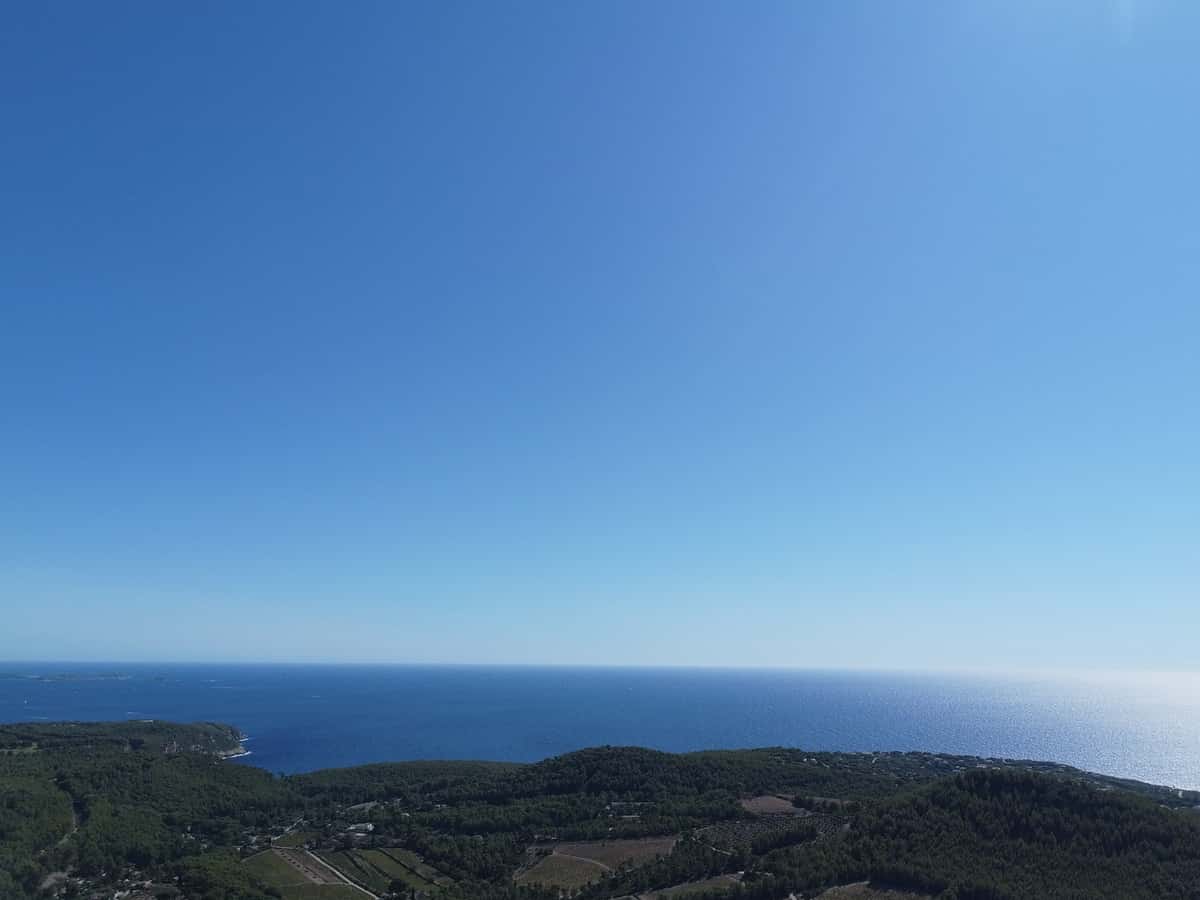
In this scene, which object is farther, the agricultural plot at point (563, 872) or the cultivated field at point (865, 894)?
the agricultural plot at point (563, 872)

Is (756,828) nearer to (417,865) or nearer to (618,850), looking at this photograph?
(618,850)

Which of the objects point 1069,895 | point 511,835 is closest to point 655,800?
point 511,835

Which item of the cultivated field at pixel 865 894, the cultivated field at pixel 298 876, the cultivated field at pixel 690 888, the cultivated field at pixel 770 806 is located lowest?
the cultivated field at pixel 298 876

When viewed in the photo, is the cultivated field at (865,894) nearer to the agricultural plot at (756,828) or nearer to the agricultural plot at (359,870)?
the agricultural plot at (756,828)

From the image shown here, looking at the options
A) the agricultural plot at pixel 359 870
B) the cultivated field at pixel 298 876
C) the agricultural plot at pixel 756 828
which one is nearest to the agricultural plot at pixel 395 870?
the agricultural plot at pixel 359 870

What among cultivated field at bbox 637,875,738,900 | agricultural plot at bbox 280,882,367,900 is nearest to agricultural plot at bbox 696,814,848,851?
cultivated field at bbox 637,875,738,900

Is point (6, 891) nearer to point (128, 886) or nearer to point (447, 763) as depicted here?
point (128, 886)

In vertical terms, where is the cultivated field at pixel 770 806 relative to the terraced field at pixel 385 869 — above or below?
Result: above

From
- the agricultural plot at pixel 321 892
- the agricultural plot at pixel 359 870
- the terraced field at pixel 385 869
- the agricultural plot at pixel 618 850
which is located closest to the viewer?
the agricultural plot at pixel 321 892

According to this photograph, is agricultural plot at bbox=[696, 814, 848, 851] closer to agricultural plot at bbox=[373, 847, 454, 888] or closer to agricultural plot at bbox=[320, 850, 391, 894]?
agricultural plot at bbox=[373, 847, 454, 888]
